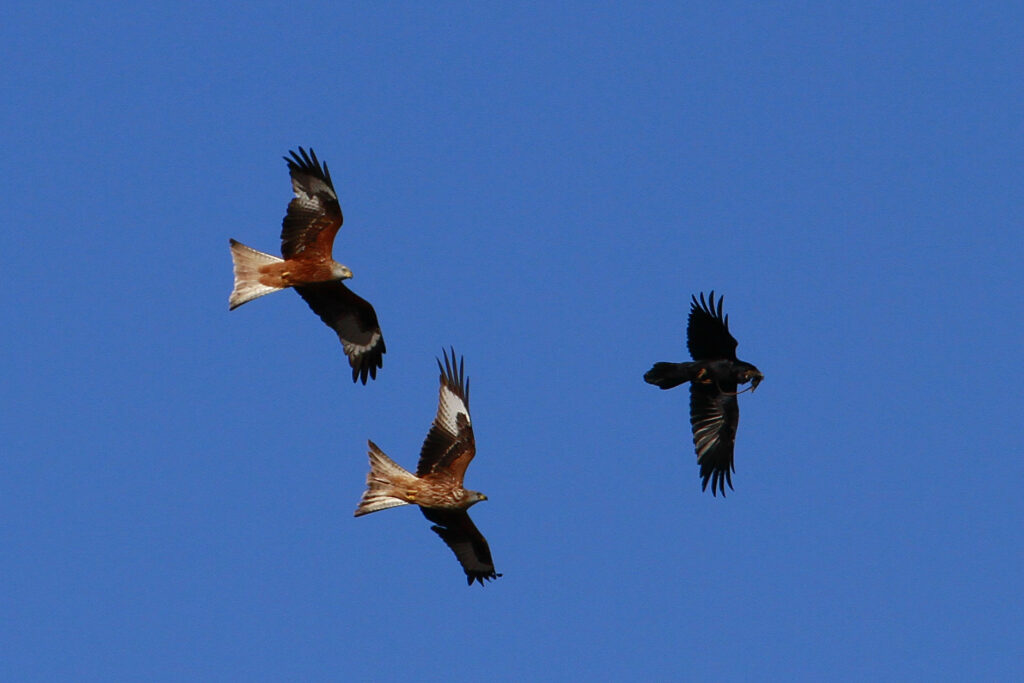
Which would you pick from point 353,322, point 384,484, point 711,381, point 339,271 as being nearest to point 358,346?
point 353,322

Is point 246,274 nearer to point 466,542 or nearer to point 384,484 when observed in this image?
point 384,484

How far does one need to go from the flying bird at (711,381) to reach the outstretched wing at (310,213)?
424cm

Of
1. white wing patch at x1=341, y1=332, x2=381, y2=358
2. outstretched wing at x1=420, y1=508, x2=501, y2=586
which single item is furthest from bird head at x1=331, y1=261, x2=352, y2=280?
outstretched wing at x1=420, y1=508, x2=501, y2=586

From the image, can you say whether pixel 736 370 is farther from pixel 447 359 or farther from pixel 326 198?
pixel 326 198

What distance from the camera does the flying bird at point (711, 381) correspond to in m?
17.3

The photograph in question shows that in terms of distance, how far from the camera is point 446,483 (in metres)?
15.5

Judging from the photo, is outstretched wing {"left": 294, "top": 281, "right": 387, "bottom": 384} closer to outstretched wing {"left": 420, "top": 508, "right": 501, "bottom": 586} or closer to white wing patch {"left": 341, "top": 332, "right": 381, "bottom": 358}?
white wing patch {"left": 341, "top": 332, "right": 381, "bottom": 358}

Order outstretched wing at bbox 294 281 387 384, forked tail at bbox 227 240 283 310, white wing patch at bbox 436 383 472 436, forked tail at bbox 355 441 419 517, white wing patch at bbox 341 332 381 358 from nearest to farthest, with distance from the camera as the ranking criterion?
forked tail at bbox 355 441 419 517
forked tail at bbox 227 240 283 310
white wing patch at bbox 436 383 472 436
outstretched wing at bbox 294 281 387 384
white wing patch at bbox 341 332 381 358

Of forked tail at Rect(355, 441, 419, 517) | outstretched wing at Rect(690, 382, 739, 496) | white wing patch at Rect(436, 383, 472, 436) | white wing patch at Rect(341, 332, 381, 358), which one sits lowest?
forked tail at Rect(355, 441, 419, 517)

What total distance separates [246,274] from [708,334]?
5472mm

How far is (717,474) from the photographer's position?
18594 mm

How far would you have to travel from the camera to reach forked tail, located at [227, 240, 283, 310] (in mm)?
15711

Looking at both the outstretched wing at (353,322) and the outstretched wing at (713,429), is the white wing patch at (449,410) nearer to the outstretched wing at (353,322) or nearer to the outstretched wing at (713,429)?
the outstretched wing at (353,322)

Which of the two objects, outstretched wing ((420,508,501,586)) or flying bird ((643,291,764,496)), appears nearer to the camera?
outstretched wing ((420,508,501,586))
